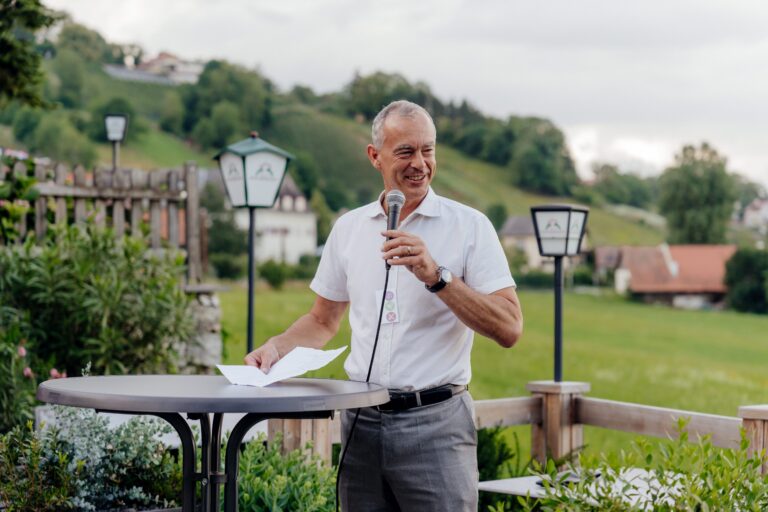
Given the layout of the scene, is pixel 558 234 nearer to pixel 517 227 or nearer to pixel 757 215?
pixel 517 227

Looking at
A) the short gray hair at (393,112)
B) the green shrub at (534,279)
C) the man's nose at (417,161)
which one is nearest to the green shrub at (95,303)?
the short gray hair at (393,112)

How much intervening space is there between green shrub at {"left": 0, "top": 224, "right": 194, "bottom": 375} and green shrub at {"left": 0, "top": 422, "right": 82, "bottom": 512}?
338cm

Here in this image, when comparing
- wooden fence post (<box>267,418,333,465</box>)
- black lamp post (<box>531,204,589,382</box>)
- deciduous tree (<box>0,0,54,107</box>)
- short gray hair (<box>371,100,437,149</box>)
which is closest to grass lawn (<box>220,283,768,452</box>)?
deciduous tree (<box>0,0,54,107</box>)

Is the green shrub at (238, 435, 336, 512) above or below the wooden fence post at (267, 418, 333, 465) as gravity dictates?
below

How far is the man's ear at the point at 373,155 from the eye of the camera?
10.5ft

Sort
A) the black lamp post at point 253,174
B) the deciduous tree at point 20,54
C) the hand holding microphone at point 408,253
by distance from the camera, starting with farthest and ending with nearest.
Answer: the deciduous tree at point 20,54 → the black lamp post at point 253,174 → the hand holding microphone at point 408,253

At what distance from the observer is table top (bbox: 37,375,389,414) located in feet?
8.44

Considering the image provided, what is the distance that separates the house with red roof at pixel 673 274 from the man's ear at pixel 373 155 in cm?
7165

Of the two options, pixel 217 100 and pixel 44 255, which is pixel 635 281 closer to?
pixel 217 100

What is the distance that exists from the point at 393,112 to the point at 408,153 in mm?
140

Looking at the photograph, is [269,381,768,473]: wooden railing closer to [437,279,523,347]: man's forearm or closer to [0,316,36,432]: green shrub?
[437,279,523,347]: man's forearm

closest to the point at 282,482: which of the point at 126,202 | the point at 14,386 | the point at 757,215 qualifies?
the point at 14,386

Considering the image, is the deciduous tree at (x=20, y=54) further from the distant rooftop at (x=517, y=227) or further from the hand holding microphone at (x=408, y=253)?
the distant rooftop at (x=517, y=227)

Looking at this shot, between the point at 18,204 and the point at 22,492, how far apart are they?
17.2ft
